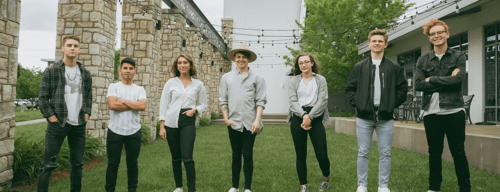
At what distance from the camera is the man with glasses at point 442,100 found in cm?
338

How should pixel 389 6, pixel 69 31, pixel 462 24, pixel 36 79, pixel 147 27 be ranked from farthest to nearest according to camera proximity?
1. pixel 36 79
2. pixel 389 6
3. pixel 462 24
4. pixel 147 27
5. pixel 69 31

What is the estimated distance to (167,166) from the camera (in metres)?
6.11

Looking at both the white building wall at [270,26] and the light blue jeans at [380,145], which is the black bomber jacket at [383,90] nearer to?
the light blue jeans at [380,145]

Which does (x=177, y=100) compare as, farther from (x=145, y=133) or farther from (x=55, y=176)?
(x=145, y=133)

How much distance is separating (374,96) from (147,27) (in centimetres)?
825

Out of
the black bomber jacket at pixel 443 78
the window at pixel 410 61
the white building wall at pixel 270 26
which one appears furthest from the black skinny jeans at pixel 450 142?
the white building wall at pixel 270 26

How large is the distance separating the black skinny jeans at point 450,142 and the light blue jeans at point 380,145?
19.6 inches

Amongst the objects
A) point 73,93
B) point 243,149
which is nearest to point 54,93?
point 73,93

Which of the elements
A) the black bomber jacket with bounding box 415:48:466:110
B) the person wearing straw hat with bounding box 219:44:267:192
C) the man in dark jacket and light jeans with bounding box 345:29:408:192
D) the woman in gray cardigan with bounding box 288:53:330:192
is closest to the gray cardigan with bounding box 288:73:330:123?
the woman in gray cardigan with bounding box 288:53:330:192

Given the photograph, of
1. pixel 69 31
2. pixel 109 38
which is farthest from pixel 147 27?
pixel 69 31

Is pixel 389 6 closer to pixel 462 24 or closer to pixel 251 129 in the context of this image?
pixel 462 24

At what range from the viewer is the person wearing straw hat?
3.86 metres

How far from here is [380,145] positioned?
3.48m

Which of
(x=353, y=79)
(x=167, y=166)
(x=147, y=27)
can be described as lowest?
(x=167, y=166)
